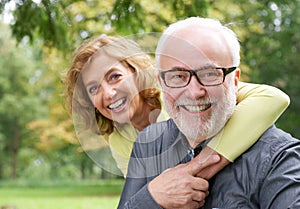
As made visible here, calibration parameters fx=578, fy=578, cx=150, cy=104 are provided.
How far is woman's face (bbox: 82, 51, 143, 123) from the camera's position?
2.24 m

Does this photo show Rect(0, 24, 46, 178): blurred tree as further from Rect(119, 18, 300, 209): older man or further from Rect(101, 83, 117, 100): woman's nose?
Rect(119, 18, 300, 209): older man

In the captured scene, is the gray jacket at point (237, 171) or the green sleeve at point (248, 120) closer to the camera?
the gray jacket at point (237, 171)

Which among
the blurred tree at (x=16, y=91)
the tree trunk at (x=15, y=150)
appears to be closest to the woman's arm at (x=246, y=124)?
the blurred tree at (x=16, y=91)

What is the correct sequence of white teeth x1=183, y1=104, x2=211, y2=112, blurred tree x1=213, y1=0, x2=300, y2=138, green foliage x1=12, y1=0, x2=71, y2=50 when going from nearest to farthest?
1. white teeth x1=183, y1=104, x2=211, y2=112
2. green foliage x1=12, y1=0, x2=71, y2=50
3. blurred tree x1=213, y1=0, x2=300, y2=138

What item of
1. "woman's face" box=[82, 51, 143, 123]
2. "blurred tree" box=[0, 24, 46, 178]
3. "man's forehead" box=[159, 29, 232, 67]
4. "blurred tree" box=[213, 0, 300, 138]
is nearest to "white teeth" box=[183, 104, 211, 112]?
"man's forehead" box=[159, 29, 232, 67]

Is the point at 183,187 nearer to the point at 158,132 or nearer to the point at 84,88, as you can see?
the point at 158,132

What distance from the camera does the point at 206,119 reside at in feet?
5.76

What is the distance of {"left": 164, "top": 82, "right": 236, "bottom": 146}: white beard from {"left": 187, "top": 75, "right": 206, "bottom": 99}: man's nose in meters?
0.02

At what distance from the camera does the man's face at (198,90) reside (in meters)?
1.70

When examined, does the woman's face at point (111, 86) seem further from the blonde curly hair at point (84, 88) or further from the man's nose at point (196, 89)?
the man's nose at point (196, 89)

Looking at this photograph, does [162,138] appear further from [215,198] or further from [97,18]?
[97,18]

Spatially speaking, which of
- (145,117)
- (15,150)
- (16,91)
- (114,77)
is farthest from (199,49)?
(15,150)

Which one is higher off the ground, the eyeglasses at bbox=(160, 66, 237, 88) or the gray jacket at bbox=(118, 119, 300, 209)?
the eyeglasses at bbox=(160, 66, 237, 88)

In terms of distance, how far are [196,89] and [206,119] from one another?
12 cm
